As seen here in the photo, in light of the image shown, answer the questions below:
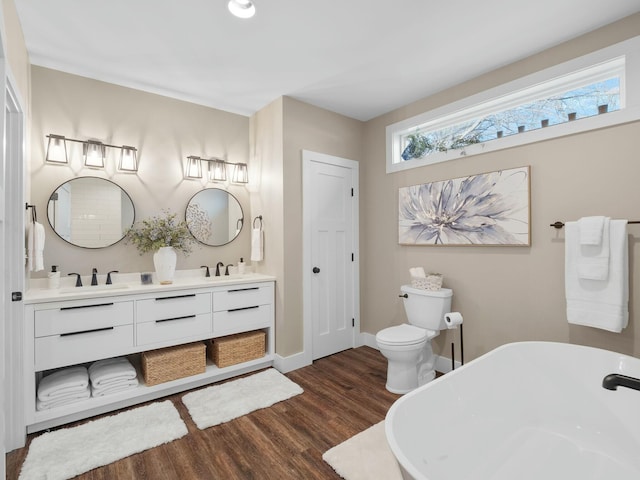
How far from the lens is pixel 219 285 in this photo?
9.43ft

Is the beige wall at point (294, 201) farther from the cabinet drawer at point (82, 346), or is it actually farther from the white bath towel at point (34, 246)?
the white bath towel at point (34, 246)

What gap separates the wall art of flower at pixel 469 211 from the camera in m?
2.52

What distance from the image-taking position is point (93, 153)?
274 centimetres

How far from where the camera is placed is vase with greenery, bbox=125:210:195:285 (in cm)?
283

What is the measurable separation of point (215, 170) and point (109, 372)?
2.00 metres

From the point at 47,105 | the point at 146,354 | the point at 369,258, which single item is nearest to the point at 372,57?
the point at 369,258

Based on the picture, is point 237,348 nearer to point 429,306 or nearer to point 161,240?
point 161,240

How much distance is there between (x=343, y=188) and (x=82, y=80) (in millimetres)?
2513

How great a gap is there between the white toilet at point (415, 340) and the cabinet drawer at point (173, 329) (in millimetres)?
1466

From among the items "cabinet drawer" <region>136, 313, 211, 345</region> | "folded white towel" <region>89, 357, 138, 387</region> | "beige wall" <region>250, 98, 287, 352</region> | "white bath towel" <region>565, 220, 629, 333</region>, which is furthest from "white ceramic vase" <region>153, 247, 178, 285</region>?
"white bath towel" <region>565, 220, 629, 333</region>

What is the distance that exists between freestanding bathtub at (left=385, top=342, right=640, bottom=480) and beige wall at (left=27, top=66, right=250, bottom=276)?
253cm

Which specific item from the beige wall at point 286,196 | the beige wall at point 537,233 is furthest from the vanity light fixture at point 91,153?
the beige wall at point 537,233

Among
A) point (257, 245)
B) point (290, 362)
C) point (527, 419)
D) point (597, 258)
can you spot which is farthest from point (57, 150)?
point (597, 258)

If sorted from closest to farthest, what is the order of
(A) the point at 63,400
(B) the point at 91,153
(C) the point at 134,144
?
1. (A) the point at 63,400
2. (B) the point at 91,153
3. (C) the point at 134,144
